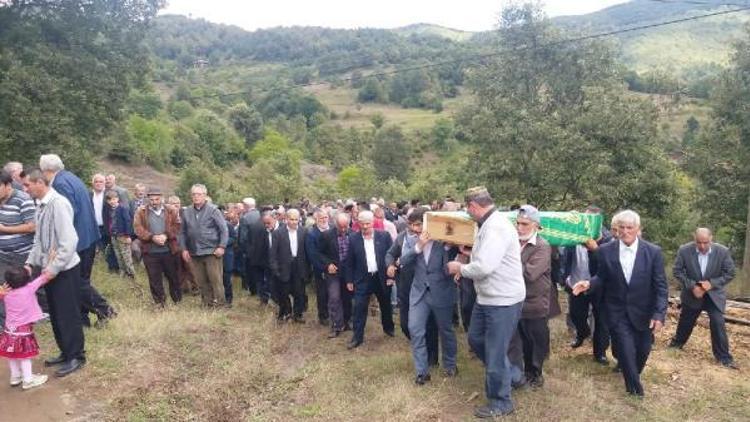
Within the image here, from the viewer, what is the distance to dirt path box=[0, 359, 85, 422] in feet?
17.3

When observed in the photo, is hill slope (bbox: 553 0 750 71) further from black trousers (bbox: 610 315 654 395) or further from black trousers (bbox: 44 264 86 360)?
black trousers (bbox: 44 264 86 360)

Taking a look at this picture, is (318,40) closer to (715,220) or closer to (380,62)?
(380,62)

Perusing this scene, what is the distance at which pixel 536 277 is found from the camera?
5746 mm

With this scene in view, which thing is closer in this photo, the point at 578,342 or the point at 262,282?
the point at 578,342

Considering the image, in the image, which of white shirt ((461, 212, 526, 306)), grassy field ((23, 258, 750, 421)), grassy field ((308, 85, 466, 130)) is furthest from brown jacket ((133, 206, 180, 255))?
grassy field ((308, 85, 466, 130))

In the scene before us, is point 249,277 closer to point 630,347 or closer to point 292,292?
point 292,292

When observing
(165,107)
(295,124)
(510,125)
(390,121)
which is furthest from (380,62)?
(510,125)

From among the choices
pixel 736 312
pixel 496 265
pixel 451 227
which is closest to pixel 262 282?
pixel 451 227

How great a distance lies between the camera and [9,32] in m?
17.5

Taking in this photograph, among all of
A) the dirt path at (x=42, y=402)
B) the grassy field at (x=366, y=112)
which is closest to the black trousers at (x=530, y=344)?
the dirt path at (x=42, y=402)

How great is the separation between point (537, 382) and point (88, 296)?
5489 mm

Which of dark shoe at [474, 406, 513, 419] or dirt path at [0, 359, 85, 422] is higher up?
dirt path at [0, 359, 85, 422]

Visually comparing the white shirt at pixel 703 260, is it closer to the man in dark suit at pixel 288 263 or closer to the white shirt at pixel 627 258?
the white shirt at pixel 627 258

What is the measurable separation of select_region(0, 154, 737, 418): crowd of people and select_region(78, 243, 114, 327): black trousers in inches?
0.9
